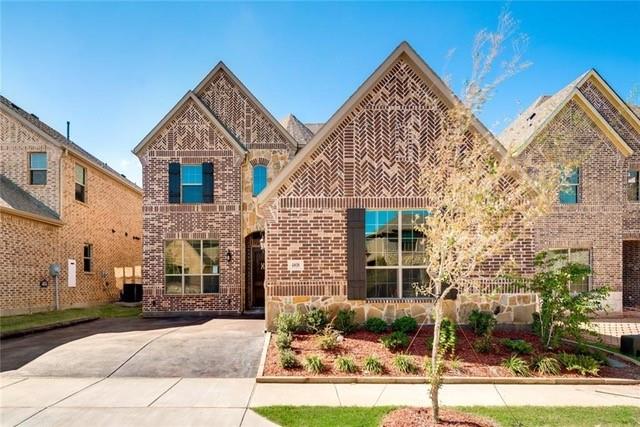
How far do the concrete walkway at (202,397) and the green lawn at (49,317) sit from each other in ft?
15.9

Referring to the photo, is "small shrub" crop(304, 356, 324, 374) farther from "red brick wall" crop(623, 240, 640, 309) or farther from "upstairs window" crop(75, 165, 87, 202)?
"red brick wall" crop(623, 240, 640, 309)

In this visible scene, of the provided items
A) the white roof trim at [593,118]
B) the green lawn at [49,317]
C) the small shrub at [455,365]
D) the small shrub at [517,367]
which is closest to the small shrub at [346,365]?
the small shrub at [455,365]

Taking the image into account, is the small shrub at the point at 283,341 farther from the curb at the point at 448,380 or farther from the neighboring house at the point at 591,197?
the neighboring house at the point at 591,197

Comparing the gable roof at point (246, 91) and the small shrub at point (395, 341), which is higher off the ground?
the gable roof at point (246, 91)

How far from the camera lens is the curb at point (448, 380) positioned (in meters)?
6.53

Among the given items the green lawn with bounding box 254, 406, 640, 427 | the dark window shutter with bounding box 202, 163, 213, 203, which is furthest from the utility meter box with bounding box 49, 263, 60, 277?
the green lawn with bounding box 254, 406, 640, 427

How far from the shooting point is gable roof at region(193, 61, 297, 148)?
47.9ft

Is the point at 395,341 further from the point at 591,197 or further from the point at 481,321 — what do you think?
the point at 591,197

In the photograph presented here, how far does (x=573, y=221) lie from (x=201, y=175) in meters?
14.1

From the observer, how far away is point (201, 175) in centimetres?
1384

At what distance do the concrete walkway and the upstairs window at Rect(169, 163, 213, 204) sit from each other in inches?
310

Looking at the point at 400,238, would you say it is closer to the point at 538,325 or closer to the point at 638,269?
the point at 538,325

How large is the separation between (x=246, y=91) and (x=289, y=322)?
964cm

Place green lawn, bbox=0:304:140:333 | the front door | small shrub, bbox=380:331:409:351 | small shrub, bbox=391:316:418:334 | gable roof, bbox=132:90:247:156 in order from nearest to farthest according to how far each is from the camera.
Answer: small shrub, bbox=380:331:409:351, small shrub, bbox=391:316:418:334, green lawn, bbox=0:304:140:333, gable roof, bbox=132:90:247:156, the front door
